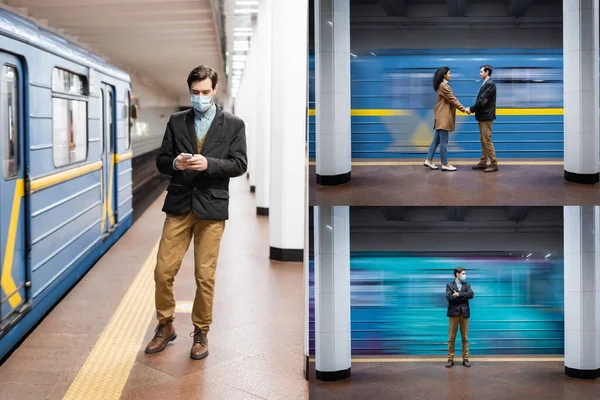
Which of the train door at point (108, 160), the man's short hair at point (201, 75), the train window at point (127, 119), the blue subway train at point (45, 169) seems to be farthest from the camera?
the train window at point (127, 119)

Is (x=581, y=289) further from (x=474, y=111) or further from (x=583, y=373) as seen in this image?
(x=474, y=111)

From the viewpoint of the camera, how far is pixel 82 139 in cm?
641

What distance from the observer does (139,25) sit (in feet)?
47.3

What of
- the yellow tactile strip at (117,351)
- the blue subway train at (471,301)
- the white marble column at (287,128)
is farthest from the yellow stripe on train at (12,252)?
the blue subway train at (471,301)

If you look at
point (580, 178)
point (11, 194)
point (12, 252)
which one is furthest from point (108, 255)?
point (580, 178)

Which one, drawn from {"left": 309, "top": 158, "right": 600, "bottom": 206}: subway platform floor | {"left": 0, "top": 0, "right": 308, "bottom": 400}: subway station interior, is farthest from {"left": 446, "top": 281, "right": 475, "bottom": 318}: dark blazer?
{"left": 0, "top": 0, "right": 308, "bottom": 400}: subway station interior

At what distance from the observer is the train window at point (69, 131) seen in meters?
5.23

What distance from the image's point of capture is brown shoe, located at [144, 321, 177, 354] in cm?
409

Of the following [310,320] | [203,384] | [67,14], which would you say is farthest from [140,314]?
[67,14]

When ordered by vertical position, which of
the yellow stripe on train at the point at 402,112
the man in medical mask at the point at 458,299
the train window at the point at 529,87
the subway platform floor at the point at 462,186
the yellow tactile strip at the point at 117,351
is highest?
the train window at the point at 529,87

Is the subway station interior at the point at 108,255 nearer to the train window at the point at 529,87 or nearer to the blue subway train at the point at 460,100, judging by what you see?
the blue subway train at the point at 460,100

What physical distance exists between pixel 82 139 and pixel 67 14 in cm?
713

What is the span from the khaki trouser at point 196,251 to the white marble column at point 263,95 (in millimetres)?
6366

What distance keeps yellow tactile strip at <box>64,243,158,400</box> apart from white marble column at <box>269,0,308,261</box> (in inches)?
62.8
